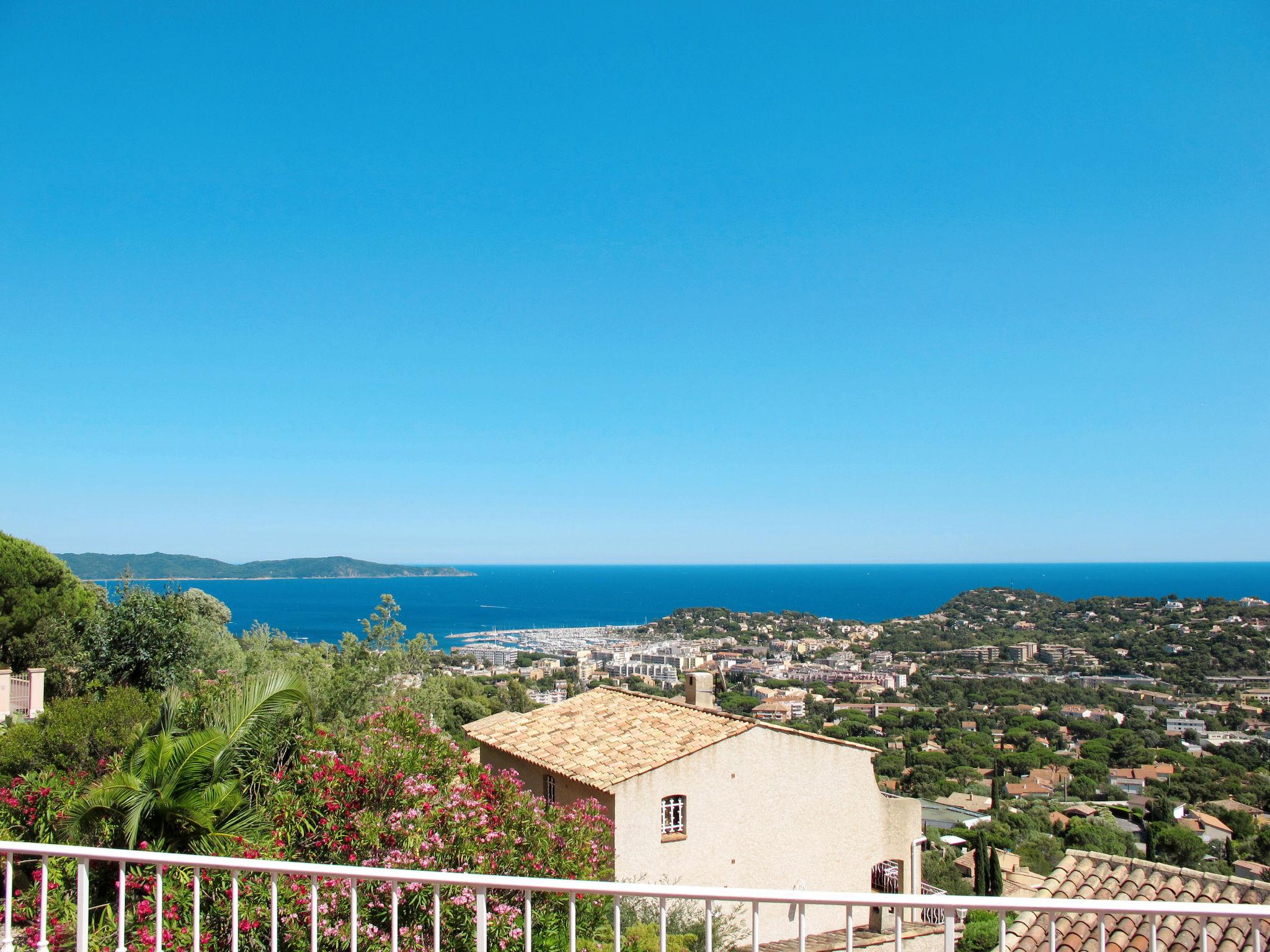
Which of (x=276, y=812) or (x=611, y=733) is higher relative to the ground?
(x=276, y=812)

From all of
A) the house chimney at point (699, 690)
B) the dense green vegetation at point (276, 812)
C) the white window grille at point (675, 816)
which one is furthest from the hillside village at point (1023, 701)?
the dense green vegetation at point (276, 812)

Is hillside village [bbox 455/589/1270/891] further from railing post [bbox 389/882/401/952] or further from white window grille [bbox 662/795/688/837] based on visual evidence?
railing post [bbox 389/882/401/952]

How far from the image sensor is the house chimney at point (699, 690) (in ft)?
55.5

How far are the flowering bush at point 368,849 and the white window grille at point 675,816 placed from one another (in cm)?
466

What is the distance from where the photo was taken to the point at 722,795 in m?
13.4

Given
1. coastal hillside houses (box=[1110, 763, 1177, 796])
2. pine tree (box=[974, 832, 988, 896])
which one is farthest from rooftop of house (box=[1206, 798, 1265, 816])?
pine tree (box=[974, 832, 988, 896])

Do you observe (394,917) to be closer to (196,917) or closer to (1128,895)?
(196,917)

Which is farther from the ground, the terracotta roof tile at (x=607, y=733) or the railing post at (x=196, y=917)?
the railing post at (x=196, y=917)

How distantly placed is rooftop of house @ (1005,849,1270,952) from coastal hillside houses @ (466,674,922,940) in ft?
11.9

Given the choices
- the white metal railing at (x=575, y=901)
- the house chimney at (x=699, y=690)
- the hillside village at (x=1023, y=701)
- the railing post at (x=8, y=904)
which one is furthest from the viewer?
the hillside village at (x=1023, y=701)

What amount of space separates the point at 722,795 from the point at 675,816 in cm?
95

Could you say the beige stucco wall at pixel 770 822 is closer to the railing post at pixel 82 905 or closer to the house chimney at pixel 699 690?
the house chimney at pixel 699 690

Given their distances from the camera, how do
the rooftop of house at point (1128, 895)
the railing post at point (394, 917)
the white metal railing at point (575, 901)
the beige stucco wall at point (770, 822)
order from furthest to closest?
1. the beige stucco wall at point (770, 822)
2. the rooftop of house at point (1128, 895)
3. the railing post at point (394, 917)
4. the white metal railing at point (575, 901)

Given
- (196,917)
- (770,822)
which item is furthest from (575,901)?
(770,822)
